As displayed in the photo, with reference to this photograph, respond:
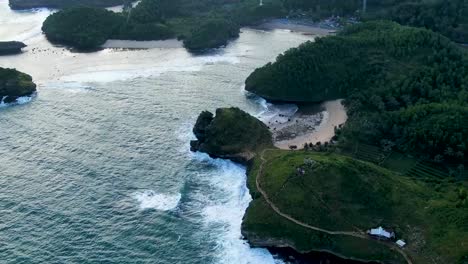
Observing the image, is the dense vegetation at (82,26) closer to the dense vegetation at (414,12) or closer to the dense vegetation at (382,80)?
the dense vegetation at (382,80)

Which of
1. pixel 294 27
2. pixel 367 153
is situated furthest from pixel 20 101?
pixel 294 27

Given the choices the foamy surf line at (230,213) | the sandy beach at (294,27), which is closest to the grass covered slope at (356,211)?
the foamy surf line at (230,213)

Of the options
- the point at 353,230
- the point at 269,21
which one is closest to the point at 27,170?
the point at 353,230

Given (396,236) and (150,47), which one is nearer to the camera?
(396,236)

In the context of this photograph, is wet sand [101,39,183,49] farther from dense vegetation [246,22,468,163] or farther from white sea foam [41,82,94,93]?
dense vegetation [246,22,468,163]

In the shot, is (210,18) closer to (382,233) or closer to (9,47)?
(9,47)

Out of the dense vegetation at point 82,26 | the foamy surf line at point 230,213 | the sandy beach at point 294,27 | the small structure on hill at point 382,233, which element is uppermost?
the dense vegetation at point 82,26

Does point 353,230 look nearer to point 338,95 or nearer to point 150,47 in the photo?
point 338,95
